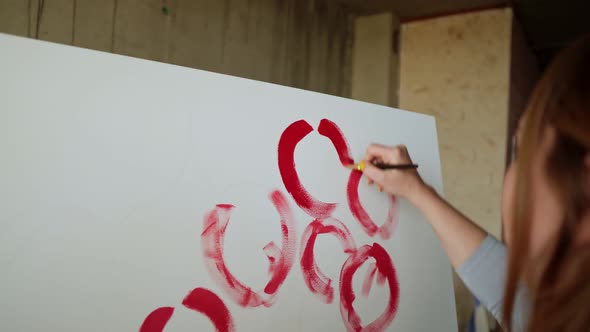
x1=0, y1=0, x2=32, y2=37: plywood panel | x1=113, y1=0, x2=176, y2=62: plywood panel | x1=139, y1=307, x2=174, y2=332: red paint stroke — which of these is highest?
x1=113, y1=0, x2=176, y2=62: plywood panel

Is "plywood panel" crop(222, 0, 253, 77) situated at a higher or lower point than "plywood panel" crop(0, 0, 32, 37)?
higher

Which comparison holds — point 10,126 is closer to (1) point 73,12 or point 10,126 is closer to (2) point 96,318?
(2) point 96,318

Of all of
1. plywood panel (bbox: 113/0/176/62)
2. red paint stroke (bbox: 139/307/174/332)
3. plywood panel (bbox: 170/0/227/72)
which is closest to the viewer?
red paint stroke (bbox: 139/307/174/332)

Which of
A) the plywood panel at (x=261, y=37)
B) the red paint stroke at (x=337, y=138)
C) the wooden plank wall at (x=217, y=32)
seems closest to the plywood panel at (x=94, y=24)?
the wooden plank wall at (x=217, y=32)

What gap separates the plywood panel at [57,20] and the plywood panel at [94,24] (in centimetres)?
1

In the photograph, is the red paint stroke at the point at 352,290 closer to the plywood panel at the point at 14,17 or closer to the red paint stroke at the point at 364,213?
the red paint stroke at the point at 364,213

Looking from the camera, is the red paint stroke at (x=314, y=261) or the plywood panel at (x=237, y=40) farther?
the plywood panel at (x=237, y=40)

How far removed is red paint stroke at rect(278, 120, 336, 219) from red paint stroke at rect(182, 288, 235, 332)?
0.72 ft

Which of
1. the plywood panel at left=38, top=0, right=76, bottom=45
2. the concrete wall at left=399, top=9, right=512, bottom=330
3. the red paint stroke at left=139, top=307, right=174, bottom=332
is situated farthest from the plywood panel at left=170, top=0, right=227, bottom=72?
the concrete wall at left=399, top=9, right=512, bottom=330

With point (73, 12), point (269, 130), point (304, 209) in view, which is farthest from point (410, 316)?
point (73, 12)

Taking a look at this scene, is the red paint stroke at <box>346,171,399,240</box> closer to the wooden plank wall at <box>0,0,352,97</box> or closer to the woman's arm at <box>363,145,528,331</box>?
the woman's arm at <box>363,145,528,331</box>

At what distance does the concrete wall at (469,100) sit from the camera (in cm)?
181

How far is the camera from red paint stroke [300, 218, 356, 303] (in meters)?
0.78

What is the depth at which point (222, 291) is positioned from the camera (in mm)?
688
